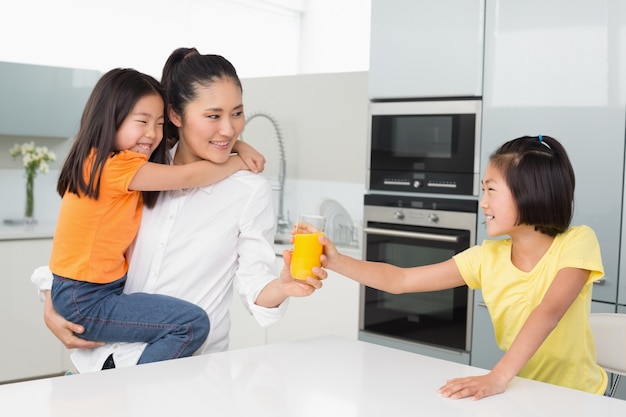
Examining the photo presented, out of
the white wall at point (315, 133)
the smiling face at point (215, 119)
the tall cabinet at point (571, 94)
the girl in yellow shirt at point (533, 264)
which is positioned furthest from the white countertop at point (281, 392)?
the white wall at point (315, 133)

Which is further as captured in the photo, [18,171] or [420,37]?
[18,171]

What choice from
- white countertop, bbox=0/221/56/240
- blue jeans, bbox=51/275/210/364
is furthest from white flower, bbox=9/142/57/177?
blue jeans, bbox=51/275/210/364

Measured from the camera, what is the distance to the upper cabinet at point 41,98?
4242mm

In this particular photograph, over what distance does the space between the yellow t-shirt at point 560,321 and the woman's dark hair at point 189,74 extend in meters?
0.83

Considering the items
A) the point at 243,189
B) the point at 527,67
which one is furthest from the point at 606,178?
the point at 243,189

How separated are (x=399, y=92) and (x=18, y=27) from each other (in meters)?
2.34

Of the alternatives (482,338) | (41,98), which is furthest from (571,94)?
(41,98)

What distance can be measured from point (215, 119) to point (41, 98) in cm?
281

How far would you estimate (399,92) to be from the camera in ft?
11.1

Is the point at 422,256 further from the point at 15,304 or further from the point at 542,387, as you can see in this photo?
the point at 15,304

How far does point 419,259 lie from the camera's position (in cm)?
334

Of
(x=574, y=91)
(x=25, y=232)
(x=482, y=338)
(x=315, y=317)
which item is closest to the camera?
(x=574, y=91)

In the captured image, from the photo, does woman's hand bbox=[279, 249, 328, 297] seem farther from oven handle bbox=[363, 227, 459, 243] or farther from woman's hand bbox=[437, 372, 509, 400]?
oven handle bbox=[363, 227, 459, 243]

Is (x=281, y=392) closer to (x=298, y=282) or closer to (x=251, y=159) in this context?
A: (x=298, y=282)
